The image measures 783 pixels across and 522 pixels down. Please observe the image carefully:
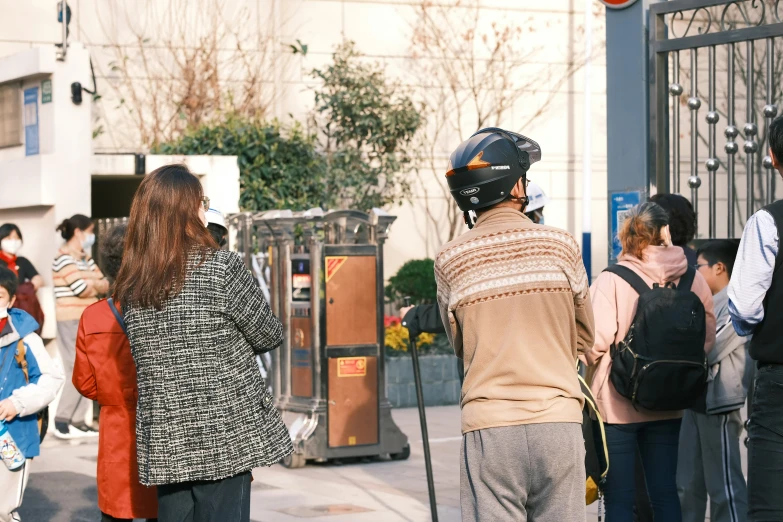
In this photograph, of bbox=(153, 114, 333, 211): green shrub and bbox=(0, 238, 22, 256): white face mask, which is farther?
bbox=(153, 114, 333, 211): green shrub

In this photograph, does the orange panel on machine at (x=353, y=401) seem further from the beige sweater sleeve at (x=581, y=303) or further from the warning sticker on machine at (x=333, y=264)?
the beige sweater sleeve at (x=581, y=303)

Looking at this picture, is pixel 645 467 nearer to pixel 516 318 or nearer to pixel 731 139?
pixel 516 318

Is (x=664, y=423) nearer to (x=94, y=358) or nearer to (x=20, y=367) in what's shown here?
(x=94, y=358)

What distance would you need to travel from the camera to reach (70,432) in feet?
34.5

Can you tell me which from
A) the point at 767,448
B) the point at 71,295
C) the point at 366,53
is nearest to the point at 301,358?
the point at 71,295

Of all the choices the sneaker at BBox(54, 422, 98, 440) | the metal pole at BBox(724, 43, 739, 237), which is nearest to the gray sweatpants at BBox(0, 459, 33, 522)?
the metal pole at BBox(724, 43, 739, 237)

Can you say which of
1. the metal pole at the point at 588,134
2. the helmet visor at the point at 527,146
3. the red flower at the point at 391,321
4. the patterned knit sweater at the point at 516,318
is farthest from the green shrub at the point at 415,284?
the patterned knit sweater at the point at 516,318

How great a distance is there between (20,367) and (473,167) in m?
2.80

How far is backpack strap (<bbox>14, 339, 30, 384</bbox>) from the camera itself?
5.55 metres

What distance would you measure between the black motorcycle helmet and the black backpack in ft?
5.15

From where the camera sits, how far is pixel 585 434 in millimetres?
4832

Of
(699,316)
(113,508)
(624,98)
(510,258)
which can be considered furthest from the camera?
(624,98)

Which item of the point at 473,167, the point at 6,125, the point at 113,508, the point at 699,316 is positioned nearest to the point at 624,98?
the point at 699,316

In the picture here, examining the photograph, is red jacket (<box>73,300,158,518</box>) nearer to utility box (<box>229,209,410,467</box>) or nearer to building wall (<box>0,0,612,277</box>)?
utility box (<box>229,209,410,467</box>)
